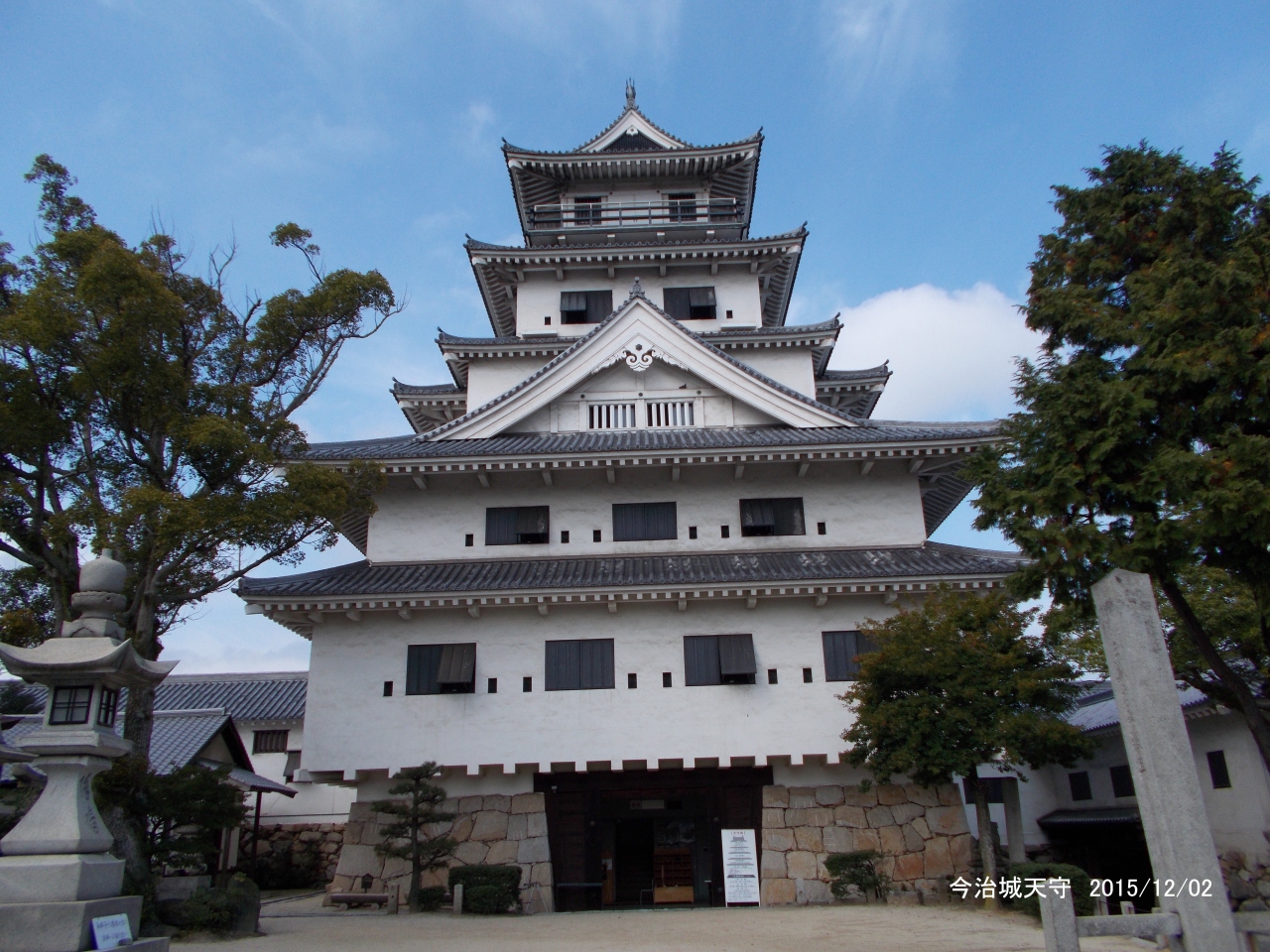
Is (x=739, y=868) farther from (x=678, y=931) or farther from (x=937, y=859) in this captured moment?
(x=937, y=859)

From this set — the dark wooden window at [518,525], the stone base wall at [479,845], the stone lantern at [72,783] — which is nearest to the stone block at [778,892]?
the stone base wall at [479,845]

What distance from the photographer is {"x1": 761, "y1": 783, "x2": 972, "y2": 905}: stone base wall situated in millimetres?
17156

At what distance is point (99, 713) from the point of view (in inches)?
404

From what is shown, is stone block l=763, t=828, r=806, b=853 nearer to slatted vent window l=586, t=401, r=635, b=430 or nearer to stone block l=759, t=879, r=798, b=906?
stone block l=759, t=879, r=798, b=906

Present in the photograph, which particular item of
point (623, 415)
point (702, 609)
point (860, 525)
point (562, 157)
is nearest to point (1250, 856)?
point (860, 525)

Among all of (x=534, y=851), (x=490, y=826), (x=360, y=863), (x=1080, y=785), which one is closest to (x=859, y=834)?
(x=534, y=851)

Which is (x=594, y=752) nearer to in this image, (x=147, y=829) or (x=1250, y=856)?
(x=147, y=829)

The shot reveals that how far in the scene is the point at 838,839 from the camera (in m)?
17.5

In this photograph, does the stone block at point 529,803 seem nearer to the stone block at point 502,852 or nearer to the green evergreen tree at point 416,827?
the stone block at point 502,852

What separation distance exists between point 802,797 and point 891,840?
1.89 metres

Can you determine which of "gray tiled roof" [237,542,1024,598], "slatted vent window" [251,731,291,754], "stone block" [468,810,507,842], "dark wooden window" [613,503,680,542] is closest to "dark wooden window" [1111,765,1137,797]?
"gray tiled roof" [237,542,1024,598]

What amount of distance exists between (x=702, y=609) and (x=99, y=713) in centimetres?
Result: 1147

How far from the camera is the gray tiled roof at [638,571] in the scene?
17844 mm

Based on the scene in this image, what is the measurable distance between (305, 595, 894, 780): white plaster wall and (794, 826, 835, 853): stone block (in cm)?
152
